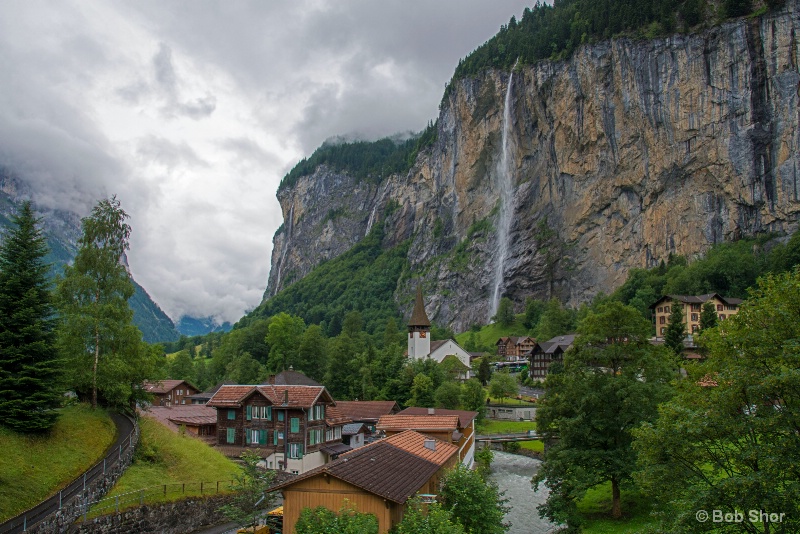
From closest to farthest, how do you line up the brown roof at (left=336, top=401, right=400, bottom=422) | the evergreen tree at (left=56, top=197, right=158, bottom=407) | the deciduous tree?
the deciduous tree
the evergreen tree at (left=56, top=197, right=158, bottom=407)
the brown roof at (left=336, top=401, right=400, bottom=422)

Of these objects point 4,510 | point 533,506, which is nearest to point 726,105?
point 533,506

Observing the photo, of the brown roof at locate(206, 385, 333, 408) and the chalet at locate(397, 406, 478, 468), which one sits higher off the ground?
the brown roof at locate(206, 385, 333, 408)

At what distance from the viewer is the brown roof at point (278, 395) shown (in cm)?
4272

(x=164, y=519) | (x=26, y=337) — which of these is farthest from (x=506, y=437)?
(x=26, y=337)

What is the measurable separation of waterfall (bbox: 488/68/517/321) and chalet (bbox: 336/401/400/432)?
88.7 metres

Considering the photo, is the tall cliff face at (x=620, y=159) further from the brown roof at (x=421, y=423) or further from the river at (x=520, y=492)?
the brown roof at (x=421, y=423)

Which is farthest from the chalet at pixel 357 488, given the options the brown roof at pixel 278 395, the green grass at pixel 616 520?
the brown roof at pixel 278 395

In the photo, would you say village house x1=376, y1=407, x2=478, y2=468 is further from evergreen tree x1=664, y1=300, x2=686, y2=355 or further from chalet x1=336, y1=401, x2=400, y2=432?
evergreen tree x1=664, y1=300, x2=686, y2=355

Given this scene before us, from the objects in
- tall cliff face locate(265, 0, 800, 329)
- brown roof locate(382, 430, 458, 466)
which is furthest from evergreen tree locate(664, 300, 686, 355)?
brown roof locate(382, 430, 458, 466)

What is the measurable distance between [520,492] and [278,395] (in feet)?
61.0

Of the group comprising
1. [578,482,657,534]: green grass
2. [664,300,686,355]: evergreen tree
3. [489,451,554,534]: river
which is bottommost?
[489,451,554,534]: river

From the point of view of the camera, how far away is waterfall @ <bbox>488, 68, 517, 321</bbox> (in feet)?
480

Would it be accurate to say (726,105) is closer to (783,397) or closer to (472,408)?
(472,408)

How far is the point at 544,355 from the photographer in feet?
302
